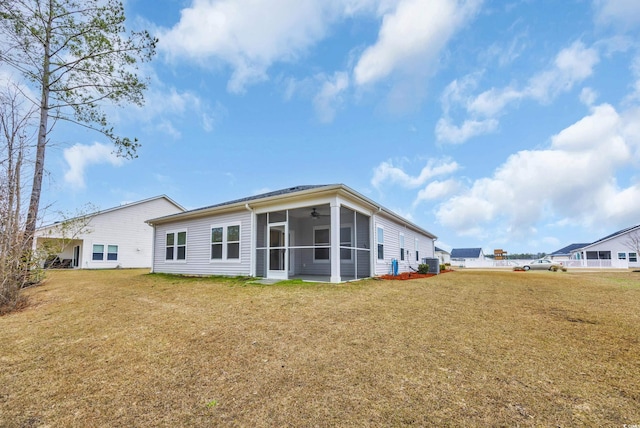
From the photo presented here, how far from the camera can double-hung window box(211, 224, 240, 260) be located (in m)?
12.2

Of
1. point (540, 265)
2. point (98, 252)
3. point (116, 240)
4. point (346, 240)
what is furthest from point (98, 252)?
point (540, 265)

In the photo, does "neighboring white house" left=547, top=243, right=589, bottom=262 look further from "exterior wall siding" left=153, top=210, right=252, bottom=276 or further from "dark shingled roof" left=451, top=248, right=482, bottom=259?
"exterior wall siding" left=153, top=210, right=252, bottom=276

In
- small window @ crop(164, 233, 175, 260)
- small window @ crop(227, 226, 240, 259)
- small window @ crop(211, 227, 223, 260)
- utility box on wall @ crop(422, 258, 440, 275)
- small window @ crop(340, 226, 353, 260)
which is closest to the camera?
small window @ crop(227, 226, 240, 259)

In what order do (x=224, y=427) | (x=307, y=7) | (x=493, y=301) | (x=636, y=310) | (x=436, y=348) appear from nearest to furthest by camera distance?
(x=224, y=427) < (x=436, y=348) < (x=636, y=310) < (x=493, y=301) < (x=307, y=7)

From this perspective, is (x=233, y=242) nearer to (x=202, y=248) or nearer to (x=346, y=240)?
(x=202, y=248)

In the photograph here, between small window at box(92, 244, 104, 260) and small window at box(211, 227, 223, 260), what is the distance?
49.5 feet

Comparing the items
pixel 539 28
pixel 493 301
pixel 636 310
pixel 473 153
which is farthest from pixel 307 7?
pixel 636 310

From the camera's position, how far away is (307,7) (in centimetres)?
1130

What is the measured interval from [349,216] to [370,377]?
1022cm

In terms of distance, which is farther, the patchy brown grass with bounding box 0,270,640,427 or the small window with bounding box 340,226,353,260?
the small window with bounding box 340,226,353,260

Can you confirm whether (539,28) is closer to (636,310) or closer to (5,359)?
(636,310)

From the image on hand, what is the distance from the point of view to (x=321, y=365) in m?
3.62

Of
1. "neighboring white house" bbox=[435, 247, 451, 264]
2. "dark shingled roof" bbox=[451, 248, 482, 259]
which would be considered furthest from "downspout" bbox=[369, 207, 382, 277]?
"dark shingled roof" bbox=[451, 248, 482, 259]

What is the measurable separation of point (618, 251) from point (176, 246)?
4207 cm
